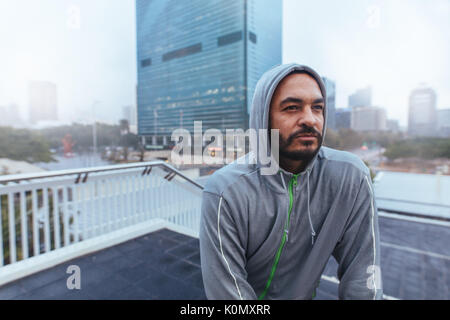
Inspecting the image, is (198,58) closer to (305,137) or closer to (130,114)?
(130,114)

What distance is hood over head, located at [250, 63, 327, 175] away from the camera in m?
0.57

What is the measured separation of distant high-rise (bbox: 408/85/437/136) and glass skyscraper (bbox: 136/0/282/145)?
2286mm

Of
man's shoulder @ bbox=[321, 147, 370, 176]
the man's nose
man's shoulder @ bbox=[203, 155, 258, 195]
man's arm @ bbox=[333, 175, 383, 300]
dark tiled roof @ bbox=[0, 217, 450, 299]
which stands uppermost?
the man's nose

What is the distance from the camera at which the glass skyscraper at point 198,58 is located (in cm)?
210

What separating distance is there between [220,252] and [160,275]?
150 centimetres

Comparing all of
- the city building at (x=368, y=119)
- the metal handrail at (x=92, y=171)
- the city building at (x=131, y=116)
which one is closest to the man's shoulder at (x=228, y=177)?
the metal handrail at (x=92, y=171)

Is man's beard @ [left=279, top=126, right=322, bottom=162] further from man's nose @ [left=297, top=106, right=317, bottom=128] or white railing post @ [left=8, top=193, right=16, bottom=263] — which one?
white railing post @ [left=8, top=193, right=16, bottom=263]

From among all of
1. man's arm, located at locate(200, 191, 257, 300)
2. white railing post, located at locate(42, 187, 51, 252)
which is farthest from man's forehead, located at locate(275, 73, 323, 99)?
white railing post, located at locate(42, 187, 51, 252)

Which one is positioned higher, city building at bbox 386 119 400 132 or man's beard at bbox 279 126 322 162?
city building at bbox 386 119 400 132

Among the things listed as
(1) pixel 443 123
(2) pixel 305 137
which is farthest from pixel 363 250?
(1) pixel 443 123

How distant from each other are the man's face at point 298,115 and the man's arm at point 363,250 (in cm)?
18

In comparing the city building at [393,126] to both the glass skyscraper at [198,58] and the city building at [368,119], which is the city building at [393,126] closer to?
the city building at [368,119]

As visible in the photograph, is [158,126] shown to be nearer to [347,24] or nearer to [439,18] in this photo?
[347,24]

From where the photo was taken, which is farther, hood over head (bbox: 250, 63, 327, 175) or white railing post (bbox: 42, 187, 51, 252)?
white railing post (bbox: 42, 187, 51, 252)
